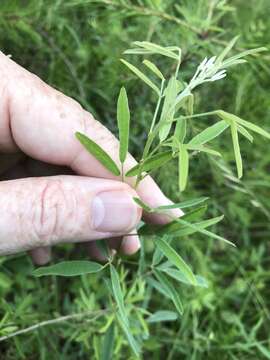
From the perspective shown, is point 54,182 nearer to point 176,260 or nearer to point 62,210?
point 62,210

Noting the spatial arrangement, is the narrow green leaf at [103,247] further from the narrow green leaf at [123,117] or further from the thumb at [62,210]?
the narrow green leaf at [123,117]

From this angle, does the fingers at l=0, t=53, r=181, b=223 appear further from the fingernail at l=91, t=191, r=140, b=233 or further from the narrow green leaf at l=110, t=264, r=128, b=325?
the narrow green leaf at l=110, t=264, r=128, b=325

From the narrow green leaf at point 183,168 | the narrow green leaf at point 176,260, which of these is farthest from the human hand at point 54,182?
the narrow green leaf at point 183,168

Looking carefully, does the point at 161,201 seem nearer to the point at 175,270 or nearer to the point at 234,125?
the point at 175,270

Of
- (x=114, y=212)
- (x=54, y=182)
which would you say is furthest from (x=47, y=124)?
(x=114, y=212)

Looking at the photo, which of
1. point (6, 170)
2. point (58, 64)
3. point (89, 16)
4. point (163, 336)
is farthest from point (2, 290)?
point (89, 16)

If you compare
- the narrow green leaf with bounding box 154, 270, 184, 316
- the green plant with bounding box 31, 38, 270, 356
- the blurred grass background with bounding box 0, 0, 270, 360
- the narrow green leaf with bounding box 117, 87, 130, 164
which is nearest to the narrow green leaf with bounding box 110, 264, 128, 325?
the green plant with bounding box 31, 38, 270, 356

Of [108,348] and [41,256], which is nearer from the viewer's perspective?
[108,348]
